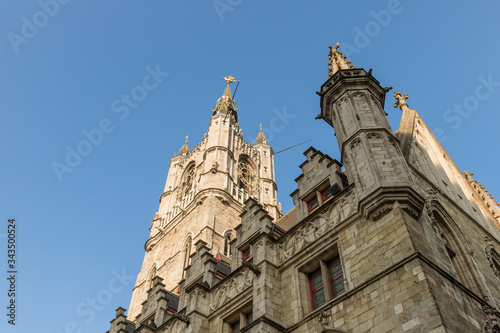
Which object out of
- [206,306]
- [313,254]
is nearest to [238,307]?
[206,306]

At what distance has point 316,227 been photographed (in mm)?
13617

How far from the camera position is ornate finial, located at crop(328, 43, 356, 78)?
63.1 ft

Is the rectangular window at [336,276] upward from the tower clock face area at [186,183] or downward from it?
downward

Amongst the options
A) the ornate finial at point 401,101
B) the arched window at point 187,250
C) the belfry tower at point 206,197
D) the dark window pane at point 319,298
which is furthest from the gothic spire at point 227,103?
the dark window pane at point 319,298

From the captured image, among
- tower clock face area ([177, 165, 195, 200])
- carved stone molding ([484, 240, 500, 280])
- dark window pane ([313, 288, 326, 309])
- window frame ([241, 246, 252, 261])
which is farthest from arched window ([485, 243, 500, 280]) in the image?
tower clock face area ([177, 165, 195, 200])

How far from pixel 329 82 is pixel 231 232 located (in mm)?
18831

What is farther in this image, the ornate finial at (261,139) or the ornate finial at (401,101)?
the ornate finial at (261,139)

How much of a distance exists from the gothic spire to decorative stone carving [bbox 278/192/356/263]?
3655cm

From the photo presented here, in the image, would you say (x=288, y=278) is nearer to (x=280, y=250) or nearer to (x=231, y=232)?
(x=280, y=250)

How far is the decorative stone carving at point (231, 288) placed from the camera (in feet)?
47.8

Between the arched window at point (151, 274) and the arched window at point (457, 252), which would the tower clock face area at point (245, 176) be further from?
the arched window at point (457, 252)

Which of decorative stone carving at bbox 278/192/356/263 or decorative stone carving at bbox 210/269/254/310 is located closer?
decorative stone carving at bbox 278/192/356/263

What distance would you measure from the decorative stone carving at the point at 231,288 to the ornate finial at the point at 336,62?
892cm

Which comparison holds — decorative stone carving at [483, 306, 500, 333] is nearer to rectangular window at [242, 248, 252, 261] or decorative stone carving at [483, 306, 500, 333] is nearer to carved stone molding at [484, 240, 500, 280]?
carved stone molding at [484, 240, 500, 280]
